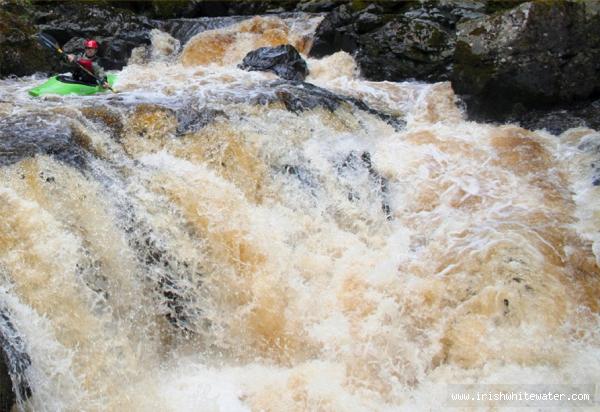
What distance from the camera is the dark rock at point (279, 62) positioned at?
26.8 ft

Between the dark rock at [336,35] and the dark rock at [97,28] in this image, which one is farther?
the dark rock at [97,28]

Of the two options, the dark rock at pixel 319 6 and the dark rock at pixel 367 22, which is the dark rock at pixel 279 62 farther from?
the dark rock at pixel 319 6

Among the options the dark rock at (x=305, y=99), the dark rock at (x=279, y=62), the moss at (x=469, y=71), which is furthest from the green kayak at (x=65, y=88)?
the moss at (x=469, y=71)

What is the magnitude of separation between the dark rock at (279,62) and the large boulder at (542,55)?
2.77m

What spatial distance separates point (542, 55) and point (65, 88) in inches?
238

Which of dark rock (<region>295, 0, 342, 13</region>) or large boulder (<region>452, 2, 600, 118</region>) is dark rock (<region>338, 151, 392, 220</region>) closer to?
large boulder (<region>452, 2, 600, 118</region>)

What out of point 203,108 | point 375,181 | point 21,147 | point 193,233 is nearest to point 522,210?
point 375,181

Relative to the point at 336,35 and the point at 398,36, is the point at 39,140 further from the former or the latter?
the point at 336,35

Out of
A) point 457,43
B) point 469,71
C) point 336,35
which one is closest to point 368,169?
point 469,71

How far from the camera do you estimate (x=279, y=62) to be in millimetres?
8273

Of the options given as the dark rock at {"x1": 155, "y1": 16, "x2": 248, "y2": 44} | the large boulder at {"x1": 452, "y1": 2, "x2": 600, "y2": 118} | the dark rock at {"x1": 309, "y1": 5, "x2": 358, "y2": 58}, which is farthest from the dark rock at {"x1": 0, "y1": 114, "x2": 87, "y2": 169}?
the dark rock at {"x1": 155, "y1": 16, "x2": 248, "y2": 44}

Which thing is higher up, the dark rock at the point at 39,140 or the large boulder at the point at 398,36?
the dark rock at the point at 39,140

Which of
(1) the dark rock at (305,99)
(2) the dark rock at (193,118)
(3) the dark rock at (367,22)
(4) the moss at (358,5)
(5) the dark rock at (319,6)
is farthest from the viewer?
(5) the dark rock at (319,6)

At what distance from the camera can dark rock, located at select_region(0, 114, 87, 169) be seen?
434cm
